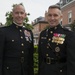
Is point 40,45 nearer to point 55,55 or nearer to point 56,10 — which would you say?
point 55,55

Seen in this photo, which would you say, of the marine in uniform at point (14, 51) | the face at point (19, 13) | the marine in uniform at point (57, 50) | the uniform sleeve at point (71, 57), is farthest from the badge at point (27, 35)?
the uniform sleeve at point (71, 57)

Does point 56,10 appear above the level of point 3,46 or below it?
above

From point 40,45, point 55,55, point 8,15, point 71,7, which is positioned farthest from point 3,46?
point 71,7

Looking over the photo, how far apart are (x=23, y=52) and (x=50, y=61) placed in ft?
2.05

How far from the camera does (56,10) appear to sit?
485cm

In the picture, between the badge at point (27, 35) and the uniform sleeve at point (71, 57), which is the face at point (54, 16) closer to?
the uniform sleeve at point (71, 57)

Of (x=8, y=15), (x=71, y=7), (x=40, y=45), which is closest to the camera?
(x=40, y=45)

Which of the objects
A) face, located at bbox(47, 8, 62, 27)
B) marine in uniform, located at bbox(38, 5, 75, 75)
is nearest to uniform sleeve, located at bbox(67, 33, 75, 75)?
marine in uniform, located at bbox(38, 5, 75, 75)

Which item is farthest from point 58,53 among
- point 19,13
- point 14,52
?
point 19,13

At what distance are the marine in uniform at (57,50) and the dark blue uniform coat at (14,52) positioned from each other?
41cm

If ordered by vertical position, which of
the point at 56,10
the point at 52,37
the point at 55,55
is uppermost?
the point at 56,10

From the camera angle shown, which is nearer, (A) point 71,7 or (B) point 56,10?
(B) point 56,10

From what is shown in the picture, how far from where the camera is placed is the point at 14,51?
513cm

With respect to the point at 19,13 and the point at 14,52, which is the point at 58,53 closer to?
the point at 14,52
